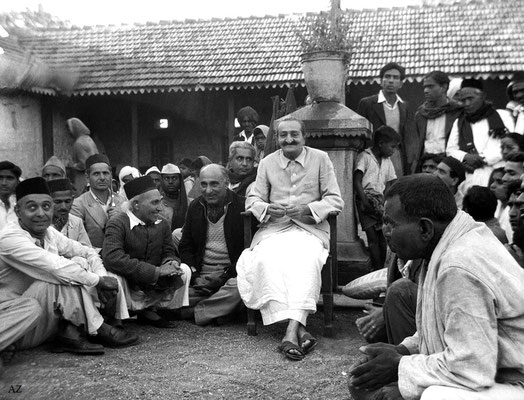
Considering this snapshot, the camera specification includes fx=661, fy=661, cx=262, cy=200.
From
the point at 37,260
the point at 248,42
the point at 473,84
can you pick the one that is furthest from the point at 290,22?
the point at 37,260

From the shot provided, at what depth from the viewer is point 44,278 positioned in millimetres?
4844

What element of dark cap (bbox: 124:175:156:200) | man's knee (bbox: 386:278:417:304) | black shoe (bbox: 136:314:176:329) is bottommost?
black shoe (bbox: 136:314:176:329)

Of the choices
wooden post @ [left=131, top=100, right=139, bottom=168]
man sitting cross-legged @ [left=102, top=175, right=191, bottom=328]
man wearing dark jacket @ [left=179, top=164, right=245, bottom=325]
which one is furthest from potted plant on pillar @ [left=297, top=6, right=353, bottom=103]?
wooden post @ [left=131, top=100, right=139, bottom=168]

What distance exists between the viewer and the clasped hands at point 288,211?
553cm

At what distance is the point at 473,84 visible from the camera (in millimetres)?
7250

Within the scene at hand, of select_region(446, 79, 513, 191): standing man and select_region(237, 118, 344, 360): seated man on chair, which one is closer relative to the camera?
select_region(237, 118, 344, 360): seated man on chair

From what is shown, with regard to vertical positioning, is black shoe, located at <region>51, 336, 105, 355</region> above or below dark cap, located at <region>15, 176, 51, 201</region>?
below

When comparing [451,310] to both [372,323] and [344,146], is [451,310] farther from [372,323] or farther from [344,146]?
[344,146]

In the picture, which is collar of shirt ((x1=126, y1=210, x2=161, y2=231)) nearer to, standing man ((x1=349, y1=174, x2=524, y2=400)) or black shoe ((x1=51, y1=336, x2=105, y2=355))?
black shoe ((x1=51, y1=336, x2=105, y2=355))

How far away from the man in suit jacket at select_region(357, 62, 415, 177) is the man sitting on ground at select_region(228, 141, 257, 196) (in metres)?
1.60

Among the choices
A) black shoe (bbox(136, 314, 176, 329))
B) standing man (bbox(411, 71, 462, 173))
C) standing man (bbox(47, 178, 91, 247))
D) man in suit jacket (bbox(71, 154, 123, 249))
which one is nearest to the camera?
standing man (bbox(47, 178, 91, 247))

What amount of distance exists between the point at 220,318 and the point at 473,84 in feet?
12.6

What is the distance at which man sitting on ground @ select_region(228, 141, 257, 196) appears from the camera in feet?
22.4

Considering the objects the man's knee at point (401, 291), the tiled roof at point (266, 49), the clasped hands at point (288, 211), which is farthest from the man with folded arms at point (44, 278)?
the tiled roof at point (266, 49)
